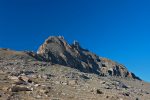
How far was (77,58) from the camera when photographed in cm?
11831

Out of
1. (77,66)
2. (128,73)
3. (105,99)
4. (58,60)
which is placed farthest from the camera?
(128,73)

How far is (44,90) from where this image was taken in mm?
35750

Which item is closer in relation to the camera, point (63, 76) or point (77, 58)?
point (63, 76)

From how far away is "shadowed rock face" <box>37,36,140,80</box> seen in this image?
339 feet

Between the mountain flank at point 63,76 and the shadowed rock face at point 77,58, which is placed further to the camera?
the shadowed rock face at point 77,58

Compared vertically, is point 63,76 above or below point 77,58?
below

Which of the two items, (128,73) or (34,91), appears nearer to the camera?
(34,91)

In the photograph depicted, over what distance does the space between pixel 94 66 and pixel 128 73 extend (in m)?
17.3

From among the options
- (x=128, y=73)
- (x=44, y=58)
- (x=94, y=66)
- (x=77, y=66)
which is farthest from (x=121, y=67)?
(x=44, y=58)

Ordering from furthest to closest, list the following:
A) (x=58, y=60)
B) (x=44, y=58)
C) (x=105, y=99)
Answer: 1. (x=58, y=60)
2. (x=44, y=58)
3. (x=105, y=99)

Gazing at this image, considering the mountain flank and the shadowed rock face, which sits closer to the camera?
the mountain flank

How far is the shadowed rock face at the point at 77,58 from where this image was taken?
4065 inches

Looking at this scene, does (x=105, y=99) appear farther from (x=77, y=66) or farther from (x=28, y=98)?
(x=77, y=66)

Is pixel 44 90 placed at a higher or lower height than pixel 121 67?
lower
